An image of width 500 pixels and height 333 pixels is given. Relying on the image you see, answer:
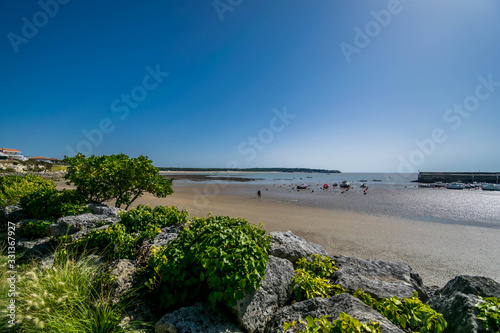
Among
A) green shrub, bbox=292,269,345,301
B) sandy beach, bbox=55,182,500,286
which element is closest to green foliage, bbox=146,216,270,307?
green shrub, bbox=292,269,345,301

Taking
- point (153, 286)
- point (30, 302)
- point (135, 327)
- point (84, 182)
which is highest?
point (84, 182)

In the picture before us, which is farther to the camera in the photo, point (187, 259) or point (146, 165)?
point (146, 165)

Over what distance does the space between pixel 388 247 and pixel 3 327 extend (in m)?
10.9

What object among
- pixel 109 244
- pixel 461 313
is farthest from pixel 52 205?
pixel 461 313

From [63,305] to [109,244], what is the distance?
1725mm

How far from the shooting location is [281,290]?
3502mm

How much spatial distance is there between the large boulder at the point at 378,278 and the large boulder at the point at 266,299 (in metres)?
1.16

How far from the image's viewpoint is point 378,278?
14.5 feet

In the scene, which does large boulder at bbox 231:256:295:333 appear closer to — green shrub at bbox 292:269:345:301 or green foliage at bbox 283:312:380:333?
green shrub at bbox 292:269:345:301

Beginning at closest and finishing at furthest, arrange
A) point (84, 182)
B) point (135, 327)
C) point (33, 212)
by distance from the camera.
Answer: point (135, 327) < point (33, 212) < point (84, 182)

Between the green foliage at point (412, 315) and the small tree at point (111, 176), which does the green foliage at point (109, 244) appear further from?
the green foliage at point (412, 315)

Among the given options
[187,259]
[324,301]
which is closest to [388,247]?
[324,301]

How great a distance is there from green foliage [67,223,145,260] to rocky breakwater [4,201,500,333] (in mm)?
308

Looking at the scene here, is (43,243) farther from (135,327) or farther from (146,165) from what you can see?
(135,327)
